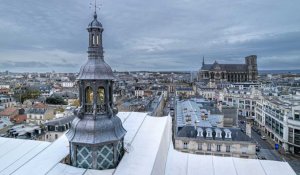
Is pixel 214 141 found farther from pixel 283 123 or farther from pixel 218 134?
pixel 283 123

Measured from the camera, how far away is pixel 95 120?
1541cm

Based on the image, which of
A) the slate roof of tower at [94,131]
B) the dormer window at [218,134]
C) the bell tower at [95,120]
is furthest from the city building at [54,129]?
the slate roof of tower at [94,131]

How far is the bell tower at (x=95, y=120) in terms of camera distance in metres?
15.2

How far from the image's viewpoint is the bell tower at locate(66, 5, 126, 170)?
1516cm

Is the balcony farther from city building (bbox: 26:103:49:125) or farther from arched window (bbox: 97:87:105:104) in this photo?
city building (bbox: 26:103:49:125)

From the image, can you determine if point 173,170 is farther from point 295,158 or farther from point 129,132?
point 295,158

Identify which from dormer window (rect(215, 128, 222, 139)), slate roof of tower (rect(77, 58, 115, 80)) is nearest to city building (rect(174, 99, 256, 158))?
dormer window (rect(215, 128, 222, 139))

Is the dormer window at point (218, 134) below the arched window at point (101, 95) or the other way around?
below

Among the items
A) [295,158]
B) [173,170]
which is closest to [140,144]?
[173,170]

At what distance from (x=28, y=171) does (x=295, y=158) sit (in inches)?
2063

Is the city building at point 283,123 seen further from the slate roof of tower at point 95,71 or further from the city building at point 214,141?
the slate roof of tower at point 95,71

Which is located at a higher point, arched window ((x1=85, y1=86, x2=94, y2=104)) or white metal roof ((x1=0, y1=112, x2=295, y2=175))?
arched window ((x1=85, y1=86, x2=94, y2=104))

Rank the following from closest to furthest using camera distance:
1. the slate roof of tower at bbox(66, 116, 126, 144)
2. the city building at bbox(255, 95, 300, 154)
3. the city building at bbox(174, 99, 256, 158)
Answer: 1. the slate roof of tower at bbox(66, 116, 126, 144)
2. the city building at bbox(174, 99, 256, 158)
3. the city building at bbox(255, 95, 300, 154)

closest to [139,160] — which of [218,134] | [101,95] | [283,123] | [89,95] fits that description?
[101,95]
